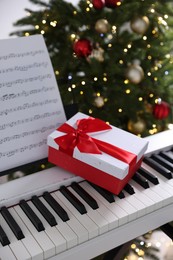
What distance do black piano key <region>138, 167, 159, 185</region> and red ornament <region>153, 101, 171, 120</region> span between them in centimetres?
98

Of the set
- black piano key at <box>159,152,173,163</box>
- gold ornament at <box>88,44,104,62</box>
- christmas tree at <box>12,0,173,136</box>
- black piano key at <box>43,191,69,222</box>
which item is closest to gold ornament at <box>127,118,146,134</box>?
christmas tree at <box>12,0,173,136</box>

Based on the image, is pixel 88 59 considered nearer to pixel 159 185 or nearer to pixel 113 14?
pixel 113 14

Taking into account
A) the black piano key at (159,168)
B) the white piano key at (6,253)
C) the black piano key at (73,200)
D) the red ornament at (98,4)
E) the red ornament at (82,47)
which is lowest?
the white piano key at (6,253)

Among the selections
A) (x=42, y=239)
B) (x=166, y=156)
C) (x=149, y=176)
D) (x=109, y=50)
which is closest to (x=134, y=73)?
(x=109, y=50)

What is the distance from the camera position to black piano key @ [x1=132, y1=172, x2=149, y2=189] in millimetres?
1174

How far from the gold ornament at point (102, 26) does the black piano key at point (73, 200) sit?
1060 mm

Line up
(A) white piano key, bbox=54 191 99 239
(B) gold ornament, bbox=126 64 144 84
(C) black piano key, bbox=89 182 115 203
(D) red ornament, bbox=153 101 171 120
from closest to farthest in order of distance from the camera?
(A) white piano key, bbox=54 191 99 239, (C) black piano key, bbox=89 182 115 203, (B) gold ornament, bbox=126 64 144 84, (D) red ornament, bbox=153 101 171 120

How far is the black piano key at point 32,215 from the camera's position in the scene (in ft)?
3.27

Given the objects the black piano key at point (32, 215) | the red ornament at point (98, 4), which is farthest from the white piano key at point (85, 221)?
the red ornament at point (98, 4)

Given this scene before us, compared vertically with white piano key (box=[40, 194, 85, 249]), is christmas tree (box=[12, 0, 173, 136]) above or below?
above

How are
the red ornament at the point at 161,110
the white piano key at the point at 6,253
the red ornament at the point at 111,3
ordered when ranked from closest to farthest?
the white piano key at the point at 6,253 < the red ornament at the point at 111,3 < the red ornament at the point at 161,110

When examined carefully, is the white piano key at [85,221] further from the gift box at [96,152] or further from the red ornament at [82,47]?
the red ornament at [82,47]

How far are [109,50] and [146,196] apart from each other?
110cm

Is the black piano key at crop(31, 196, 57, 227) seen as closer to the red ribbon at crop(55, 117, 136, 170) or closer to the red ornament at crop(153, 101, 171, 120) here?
the red ribbon at crop(55, 117, 136, 170)
